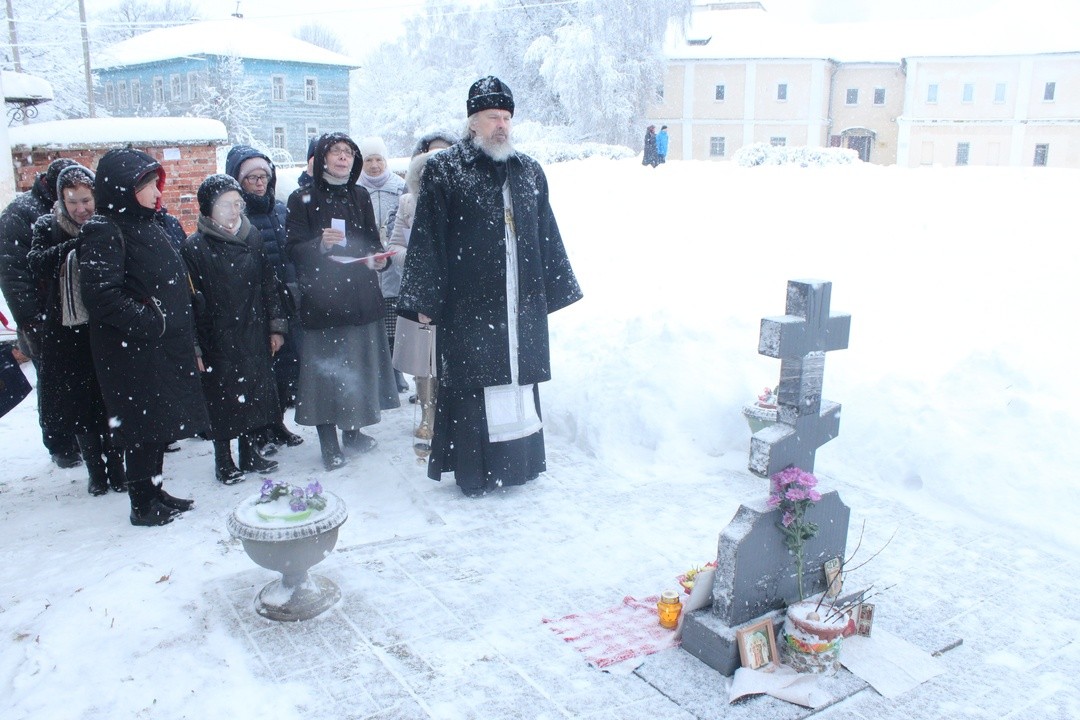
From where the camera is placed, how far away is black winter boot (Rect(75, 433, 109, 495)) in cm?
505

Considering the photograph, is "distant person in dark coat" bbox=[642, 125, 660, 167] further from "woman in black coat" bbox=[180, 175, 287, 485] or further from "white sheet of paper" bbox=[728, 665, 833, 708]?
"white sheet of paper" bbox=[728, 665, 833, 708]

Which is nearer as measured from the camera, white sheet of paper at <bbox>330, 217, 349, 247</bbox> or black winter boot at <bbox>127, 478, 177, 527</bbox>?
black winter boot at <bbox>127, 478, 177, 527</bbox>

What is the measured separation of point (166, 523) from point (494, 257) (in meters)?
2.33

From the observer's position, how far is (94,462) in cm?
507

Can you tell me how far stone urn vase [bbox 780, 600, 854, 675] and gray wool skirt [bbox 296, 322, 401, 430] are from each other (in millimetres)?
3149

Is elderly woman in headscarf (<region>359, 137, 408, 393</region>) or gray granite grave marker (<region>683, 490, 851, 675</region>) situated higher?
elderly woman in headscarf (<region>359, 137, 408, 393</region>)

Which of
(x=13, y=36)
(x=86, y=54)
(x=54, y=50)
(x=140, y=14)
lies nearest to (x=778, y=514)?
(x=86, y=54)

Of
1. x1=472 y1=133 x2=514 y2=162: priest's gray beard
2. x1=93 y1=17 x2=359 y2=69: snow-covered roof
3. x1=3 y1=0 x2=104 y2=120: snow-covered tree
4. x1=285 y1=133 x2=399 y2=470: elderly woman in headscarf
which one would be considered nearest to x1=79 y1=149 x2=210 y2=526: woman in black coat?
x1=285 y1=133 x2=399 y2=470: elderly woman in headscarf

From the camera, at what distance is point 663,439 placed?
18.5 ft

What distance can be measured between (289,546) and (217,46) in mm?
42376

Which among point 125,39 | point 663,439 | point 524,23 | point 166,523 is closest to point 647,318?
point 663,439

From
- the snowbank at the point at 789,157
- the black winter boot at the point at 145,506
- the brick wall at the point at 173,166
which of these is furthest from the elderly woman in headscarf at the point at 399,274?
the snowbank at the point at 789,157

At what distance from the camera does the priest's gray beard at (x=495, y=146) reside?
472cm

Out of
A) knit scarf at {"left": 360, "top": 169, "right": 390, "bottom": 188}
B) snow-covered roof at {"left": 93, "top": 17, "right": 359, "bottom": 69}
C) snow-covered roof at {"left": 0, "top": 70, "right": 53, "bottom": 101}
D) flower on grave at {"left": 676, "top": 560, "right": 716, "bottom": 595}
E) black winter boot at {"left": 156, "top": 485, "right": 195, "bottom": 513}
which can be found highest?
snow-covered roof at {"left": 93, "top": 17, "right": 359, "bottom": 69}
